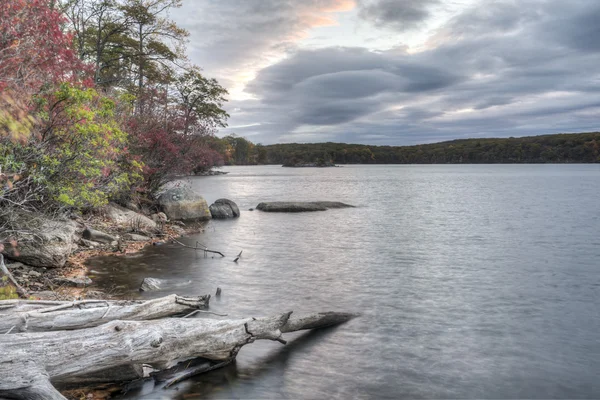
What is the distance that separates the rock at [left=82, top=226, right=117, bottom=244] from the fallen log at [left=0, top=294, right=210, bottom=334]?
854 cm

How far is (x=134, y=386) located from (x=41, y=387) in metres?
1.50

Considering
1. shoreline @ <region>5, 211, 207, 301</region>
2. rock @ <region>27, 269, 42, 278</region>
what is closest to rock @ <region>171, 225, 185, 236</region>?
shoreline @ <region>5, 211, 207, 301</region>

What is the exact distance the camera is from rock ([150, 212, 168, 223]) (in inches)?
846

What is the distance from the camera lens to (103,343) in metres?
5.61

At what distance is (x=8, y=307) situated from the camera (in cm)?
652

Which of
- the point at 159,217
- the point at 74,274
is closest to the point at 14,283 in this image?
the point at 74,274

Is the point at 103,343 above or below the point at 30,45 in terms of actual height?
below

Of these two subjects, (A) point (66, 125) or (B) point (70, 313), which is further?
(A) point (66, 125)

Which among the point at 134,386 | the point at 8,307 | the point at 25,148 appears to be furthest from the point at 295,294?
the point at 25,148

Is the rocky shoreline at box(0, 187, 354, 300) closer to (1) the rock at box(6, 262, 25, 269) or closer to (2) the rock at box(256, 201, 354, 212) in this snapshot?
(1) the rock at box(6, 262, 25, 269)

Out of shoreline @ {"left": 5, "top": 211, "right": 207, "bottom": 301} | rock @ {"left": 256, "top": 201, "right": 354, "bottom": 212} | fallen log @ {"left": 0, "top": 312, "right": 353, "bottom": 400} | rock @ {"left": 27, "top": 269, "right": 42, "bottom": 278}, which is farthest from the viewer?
rock @ {"left": 256, "top": 201, "right": 354, "bottom": 212}

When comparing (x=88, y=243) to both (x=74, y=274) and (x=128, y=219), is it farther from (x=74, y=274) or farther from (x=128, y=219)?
(x=128, y=219)

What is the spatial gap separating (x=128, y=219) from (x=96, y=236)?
3476 millimetres

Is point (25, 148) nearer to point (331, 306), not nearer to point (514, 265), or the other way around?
point (331, 306)
